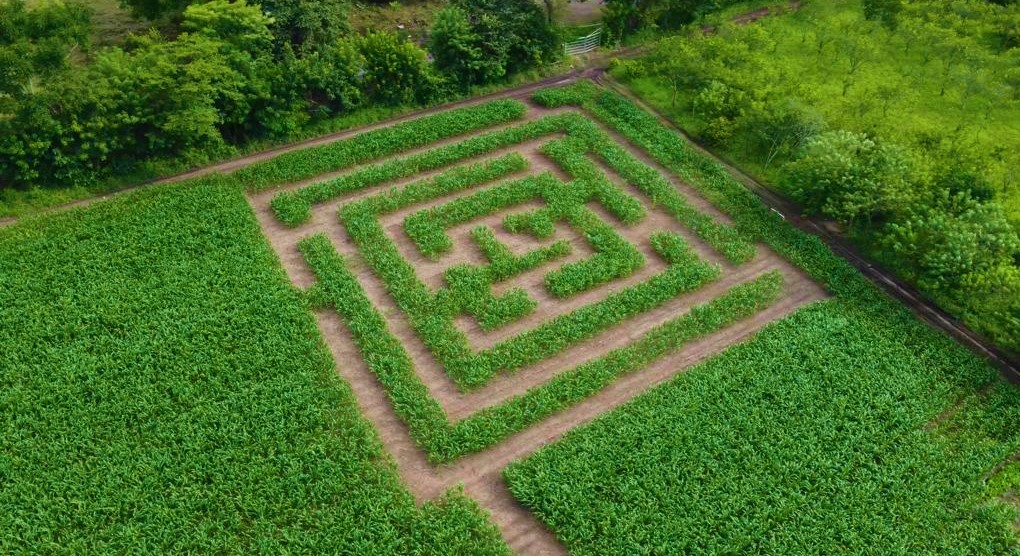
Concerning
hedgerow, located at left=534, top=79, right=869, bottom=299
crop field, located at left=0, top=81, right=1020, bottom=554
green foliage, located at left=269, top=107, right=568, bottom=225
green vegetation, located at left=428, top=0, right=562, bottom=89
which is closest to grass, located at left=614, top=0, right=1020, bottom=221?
hedgerow, located at left=534, top=79, right=869, bottom=299

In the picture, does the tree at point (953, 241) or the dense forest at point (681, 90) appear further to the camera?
the dense forest at point (681, 90)

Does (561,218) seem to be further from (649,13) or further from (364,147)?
(649,13)

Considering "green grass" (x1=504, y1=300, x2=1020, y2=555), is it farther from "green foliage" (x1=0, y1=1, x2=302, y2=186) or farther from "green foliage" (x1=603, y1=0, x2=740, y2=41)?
"green foliage" (x1=603, y1=0, x2=740, y2=41)

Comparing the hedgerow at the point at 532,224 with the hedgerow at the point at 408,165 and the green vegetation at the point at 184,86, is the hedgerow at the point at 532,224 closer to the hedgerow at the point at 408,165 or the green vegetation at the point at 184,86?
the hedgerow at the point at 408,165

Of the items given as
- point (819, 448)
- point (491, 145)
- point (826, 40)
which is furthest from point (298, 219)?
point (826, 40)

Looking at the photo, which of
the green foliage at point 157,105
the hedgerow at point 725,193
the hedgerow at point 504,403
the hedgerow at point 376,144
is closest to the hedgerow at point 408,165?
the hedgerow at point 376,144

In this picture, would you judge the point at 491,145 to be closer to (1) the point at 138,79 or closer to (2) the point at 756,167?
(2) the point at 756,167
